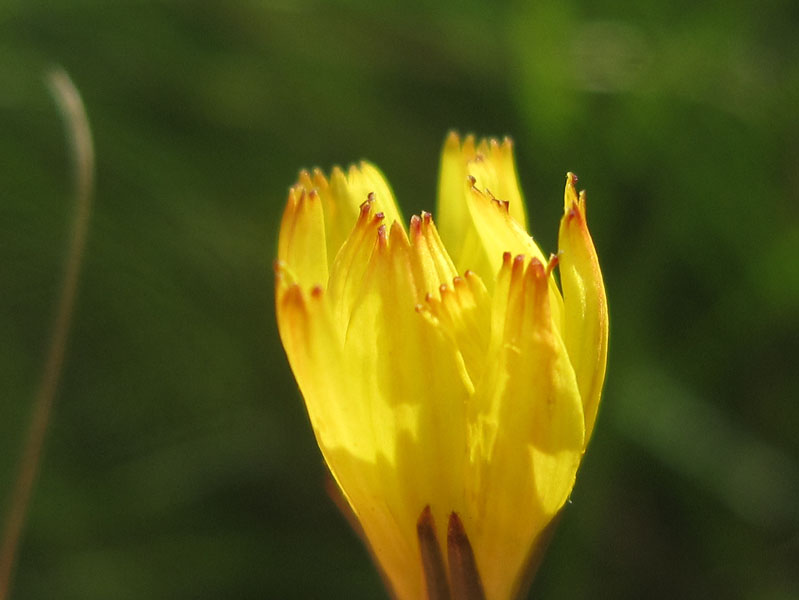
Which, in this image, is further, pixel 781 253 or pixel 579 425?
pixel 781 253

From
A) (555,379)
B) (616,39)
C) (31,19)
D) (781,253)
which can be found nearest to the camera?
(555,379)

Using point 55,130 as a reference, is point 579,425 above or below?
below

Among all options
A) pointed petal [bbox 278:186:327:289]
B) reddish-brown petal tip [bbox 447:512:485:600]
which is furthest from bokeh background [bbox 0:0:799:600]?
pointed petal [bbox 278:186:327:289]

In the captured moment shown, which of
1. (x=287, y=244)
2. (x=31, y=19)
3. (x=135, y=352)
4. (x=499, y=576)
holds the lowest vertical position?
(x=499, y=576)

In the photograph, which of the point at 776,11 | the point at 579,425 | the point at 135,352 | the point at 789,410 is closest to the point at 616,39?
the point at 776,11

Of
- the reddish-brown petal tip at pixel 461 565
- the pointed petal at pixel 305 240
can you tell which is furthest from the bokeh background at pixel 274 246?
the pointed petal at pixel 305 240

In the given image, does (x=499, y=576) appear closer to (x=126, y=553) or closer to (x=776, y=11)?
(x=126, y=553)

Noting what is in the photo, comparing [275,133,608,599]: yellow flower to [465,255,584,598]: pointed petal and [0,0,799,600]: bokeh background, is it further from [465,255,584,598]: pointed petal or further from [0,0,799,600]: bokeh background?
[0,0,799,600]: bokeh background

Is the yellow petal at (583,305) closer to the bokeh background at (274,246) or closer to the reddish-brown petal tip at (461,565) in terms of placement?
the reddish-brown petal tip at (461,565)
